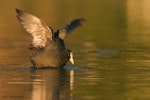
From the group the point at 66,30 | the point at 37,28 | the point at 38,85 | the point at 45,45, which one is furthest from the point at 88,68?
the point at 38,85

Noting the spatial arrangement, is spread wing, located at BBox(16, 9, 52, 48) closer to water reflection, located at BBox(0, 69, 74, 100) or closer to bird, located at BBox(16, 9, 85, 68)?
bird, located at BBox(16, 9, 85, 68)

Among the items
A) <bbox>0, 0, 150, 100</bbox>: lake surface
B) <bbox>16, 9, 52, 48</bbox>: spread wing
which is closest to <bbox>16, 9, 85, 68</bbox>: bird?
<bbox>16, 9, 52, 48</bbox>: spread wing

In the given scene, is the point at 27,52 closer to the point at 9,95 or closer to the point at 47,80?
the point at 47,80

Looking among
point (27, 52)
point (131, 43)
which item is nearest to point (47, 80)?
point (27, 52)

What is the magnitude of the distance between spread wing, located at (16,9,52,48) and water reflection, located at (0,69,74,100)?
4.32 ft

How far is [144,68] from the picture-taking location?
2342 cm

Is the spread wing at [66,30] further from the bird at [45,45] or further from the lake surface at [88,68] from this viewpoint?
the lake surface at [88,68]

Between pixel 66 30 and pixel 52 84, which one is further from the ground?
pixel 66 30

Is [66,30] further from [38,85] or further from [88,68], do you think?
[38,85]

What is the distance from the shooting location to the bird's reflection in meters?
18.3

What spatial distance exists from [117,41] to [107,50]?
14.7 feet

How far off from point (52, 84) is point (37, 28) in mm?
4574

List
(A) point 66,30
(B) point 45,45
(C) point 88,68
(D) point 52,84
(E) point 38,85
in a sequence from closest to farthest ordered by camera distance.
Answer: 1. (E) point 38,85
2. (D) point 52,84
3. (C) point 88,68
4. (B) point 45,45
5. (A) point 66,30

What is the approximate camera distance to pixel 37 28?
967 inches
